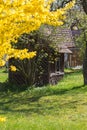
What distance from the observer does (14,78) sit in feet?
89.3

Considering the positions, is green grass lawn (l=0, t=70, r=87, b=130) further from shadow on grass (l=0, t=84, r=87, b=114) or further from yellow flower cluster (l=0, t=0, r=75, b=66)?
yellow flower cluster (l=0, t=0, r=75, b=66)

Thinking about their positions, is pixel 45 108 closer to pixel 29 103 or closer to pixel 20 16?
pixel 29 103

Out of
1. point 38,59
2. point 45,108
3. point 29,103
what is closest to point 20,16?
point 45,108

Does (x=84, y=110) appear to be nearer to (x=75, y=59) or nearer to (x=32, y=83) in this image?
(x=32, y=83)

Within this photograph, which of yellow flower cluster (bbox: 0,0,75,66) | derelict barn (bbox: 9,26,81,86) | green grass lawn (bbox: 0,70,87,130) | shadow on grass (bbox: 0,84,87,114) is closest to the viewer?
yellow flower cluster (bbox: 0,0,75,66)

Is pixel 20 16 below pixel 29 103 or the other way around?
the other way around

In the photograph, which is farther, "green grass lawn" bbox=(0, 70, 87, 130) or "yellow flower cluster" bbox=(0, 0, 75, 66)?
"green grass lawn" bbox=(0, 70, 87, 130)

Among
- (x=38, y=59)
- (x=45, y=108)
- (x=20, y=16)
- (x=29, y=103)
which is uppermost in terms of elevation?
(x=20, y=16)

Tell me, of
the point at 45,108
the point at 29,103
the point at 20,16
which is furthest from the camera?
the point at 29,103

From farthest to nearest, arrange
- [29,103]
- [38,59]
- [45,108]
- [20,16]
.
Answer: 1. [38,59]
2. [29,103]
3. [45,108]
4. [20,16]

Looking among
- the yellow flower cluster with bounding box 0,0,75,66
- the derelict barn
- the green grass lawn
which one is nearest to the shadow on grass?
the green grass lawn

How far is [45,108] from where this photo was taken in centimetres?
1742

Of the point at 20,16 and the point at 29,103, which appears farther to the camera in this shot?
the point at 29,103

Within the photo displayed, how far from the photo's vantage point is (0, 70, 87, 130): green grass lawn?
35.3 ft
